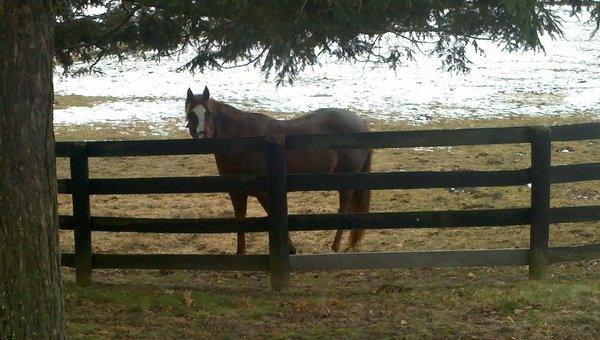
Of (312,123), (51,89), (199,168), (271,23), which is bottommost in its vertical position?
(199,168)

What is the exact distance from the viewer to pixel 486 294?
23.0 ft

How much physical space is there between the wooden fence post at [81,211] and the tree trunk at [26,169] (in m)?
3.42

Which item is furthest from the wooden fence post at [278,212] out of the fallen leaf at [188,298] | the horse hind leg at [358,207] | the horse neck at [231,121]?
the horse neck at [231,121]

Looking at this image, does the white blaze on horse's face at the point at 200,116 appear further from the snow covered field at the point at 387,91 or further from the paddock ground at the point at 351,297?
the snow covered field at the point at 387,91

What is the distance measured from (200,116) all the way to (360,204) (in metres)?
2.48

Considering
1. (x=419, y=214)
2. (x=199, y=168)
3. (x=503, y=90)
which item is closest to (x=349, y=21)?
(x=419, y=214)

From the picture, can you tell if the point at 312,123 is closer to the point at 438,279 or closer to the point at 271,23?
the point at 438,279

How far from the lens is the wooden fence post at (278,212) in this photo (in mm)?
7398

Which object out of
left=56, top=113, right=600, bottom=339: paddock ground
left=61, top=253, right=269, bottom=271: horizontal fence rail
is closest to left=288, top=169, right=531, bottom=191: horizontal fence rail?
left=61, top=253, right=269, bottom=271: horizontal fence rail

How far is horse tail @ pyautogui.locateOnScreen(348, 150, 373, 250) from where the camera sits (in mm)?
9828

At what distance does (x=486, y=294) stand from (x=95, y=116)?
21.2 m

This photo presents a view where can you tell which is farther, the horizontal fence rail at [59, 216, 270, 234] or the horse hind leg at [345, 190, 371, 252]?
the horse hind leg at [345, 190, 371, 252]

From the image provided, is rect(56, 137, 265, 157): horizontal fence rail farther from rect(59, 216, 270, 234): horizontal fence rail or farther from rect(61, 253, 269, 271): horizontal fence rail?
rect(61, 253, 269, 271): horizontal fence rail

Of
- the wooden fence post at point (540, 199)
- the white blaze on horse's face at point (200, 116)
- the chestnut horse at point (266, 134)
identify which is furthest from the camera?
the chestnut horse at point (266, 134)
